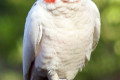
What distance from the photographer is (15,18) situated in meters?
4.48

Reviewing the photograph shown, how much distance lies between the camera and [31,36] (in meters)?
2.30

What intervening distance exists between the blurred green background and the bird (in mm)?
1871

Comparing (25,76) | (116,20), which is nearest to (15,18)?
(116,20)

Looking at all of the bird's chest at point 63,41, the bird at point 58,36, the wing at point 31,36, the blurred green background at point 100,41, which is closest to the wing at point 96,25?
the bird at point 58,36

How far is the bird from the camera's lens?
2246 millimetres

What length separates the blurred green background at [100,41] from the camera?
434cm

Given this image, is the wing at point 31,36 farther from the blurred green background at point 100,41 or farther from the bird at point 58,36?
the blurred green background at point 100,41

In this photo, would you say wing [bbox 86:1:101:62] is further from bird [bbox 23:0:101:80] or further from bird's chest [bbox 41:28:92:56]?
bird's chest [bbox 41:28:92:56]

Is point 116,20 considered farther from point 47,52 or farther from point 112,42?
point 47,52

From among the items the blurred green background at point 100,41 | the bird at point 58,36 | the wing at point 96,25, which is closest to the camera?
the bird at point 58,36

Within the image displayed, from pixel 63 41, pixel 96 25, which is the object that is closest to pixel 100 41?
pixel 96 25

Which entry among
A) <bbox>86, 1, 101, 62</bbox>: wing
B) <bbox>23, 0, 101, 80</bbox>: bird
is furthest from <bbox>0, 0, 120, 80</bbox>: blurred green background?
<bbox>23, 0, 101, 80</bbox>: bird

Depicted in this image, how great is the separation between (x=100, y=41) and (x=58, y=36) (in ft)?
7.70

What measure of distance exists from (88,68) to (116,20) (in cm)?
67
